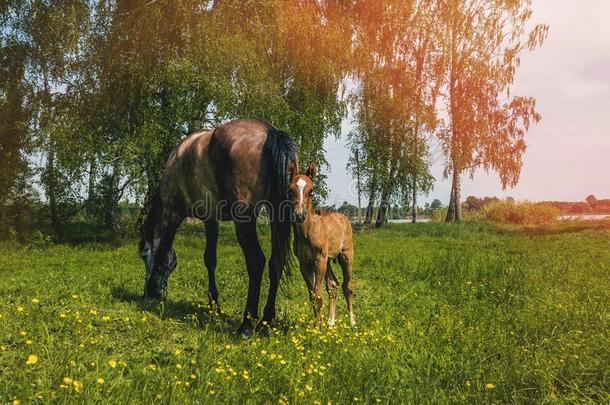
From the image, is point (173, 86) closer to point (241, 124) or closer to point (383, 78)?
point (241, 124)

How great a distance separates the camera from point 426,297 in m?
9.44

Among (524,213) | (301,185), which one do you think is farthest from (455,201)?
(301,185)

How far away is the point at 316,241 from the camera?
22.8 ft

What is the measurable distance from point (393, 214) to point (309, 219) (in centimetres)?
2728

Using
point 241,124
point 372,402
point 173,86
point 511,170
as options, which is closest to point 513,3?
point 511,170

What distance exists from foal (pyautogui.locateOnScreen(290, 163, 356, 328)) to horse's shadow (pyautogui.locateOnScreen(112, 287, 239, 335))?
1.39m

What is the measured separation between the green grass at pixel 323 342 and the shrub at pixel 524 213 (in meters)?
22.2

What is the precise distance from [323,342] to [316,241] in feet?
5.11

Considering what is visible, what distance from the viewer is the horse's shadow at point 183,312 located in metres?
6.82

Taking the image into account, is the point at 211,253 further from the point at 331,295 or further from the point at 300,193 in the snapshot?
the point at 300,193

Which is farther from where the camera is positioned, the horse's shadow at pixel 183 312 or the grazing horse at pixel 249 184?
the horse's shadow at pixel 183 312

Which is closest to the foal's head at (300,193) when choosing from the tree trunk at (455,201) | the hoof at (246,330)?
the hoof at (246,330)

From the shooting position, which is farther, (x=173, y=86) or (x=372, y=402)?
(x=173, y=86)

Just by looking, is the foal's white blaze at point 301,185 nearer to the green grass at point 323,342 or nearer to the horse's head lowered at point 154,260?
the green grass at point 323,342
